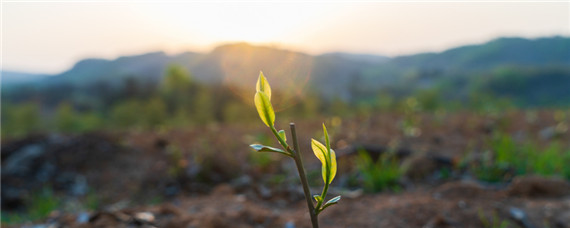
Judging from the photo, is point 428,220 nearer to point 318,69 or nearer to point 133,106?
point 133,106

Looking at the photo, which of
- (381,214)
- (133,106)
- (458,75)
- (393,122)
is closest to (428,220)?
(381,214)

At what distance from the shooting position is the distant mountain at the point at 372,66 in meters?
53.4

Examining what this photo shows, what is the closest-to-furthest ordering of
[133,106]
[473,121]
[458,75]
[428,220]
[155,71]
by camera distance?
[428,220]
[473,121]
[133,106]
[458,75]
[155,71]

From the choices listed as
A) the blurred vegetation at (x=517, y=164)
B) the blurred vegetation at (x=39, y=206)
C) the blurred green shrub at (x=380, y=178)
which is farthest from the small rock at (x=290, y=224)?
the blurred vegetation at (x=39, y=206)

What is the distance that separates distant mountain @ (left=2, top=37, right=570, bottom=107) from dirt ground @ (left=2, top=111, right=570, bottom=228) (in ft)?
135

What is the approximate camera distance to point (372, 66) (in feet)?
269

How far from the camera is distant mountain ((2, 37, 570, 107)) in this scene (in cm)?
5338

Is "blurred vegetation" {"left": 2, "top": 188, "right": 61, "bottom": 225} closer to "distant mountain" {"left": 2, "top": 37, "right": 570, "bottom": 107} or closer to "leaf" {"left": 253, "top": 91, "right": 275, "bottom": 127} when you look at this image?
"leaf" {"left": 253, "top": 91, "right": 275, "bottom": 127}

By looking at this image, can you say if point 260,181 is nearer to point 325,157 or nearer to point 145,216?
point 145,216

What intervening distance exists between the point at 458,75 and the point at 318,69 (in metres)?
31.2

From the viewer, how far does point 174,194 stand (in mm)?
3264

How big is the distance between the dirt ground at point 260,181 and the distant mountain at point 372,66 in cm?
4109

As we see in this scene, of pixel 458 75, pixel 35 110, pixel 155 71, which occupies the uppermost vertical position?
pixel 155 71

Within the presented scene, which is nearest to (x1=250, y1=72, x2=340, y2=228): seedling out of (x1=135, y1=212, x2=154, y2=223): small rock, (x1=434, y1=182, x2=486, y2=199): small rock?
(x1=135, y1=212, x2=154, y2=223): small rock
